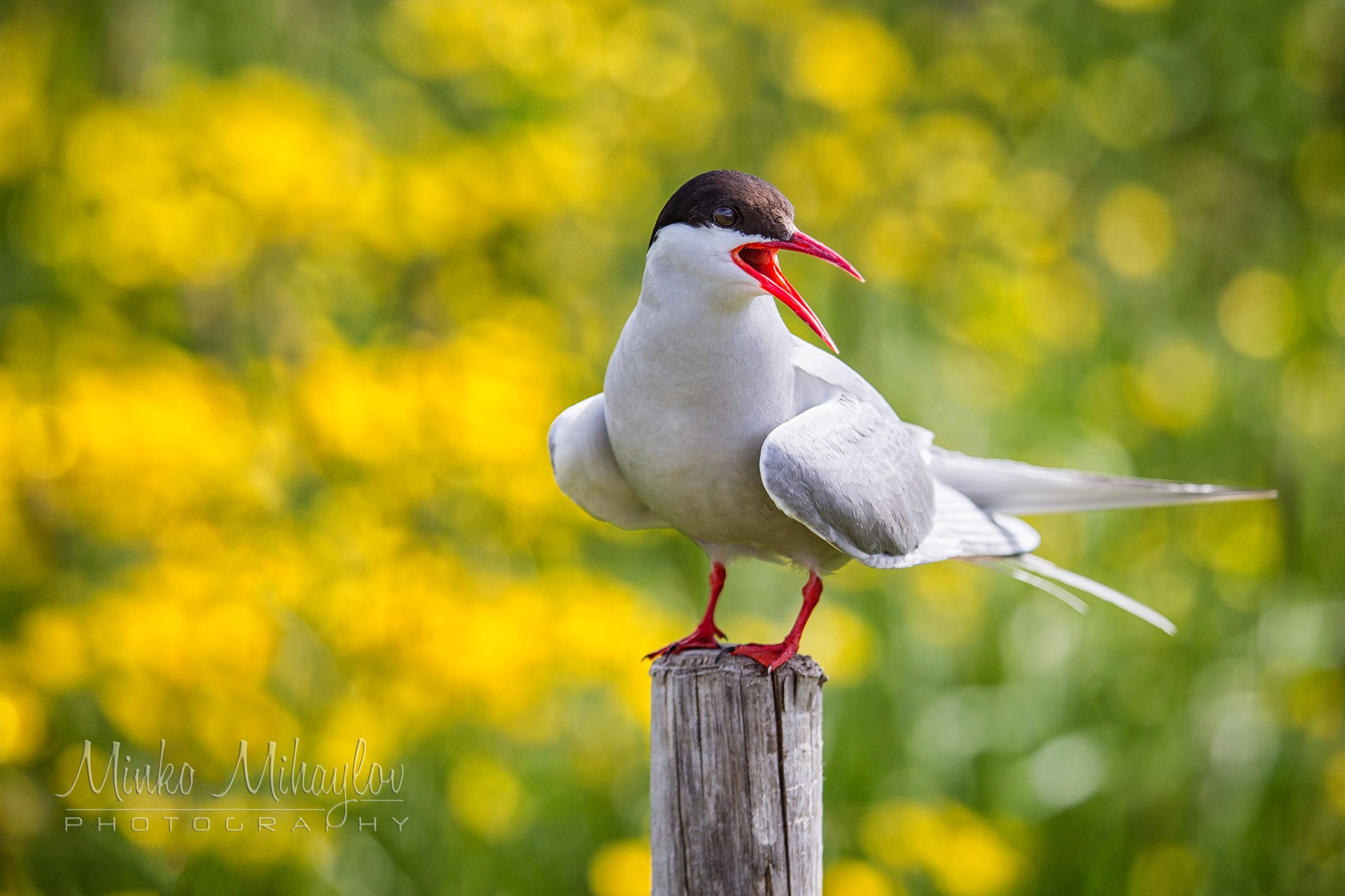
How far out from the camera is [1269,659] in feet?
12.2

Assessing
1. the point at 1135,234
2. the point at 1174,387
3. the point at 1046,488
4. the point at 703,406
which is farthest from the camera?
the point at 1135,234

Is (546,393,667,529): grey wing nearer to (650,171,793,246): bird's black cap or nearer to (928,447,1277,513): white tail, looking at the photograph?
(650,171,793,246): bird's black cap

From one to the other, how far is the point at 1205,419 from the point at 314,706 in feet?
10.9

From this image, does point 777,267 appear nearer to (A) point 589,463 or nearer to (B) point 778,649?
(A) point 589,463

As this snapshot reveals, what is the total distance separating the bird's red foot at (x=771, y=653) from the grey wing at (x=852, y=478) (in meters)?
0.19

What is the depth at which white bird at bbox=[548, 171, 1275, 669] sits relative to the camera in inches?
77.3

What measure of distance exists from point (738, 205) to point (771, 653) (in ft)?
2.42

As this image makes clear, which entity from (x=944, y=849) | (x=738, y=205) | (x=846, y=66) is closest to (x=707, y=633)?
(x=738, y=205)

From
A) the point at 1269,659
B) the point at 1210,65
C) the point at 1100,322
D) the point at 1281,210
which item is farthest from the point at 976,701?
the point at 1210,65

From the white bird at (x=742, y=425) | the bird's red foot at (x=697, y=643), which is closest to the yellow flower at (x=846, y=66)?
the white bird at (x=742, y=425)

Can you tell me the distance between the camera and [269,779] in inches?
110

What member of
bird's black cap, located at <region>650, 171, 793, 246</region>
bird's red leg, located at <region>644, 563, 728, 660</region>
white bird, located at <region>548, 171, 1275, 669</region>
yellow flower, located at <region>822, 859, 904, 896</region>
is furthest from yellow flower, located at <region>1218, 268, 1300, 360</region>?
bird's black cap, located at <region>650, 171, 793, 246</region>

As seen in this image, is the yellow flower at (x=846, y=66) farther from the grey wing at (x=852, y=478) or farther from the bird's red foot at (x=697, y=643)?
the bird's red foot at (x=697, y=643)

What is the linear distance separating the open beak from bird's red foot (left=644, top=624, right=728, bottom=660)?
2.11ft
